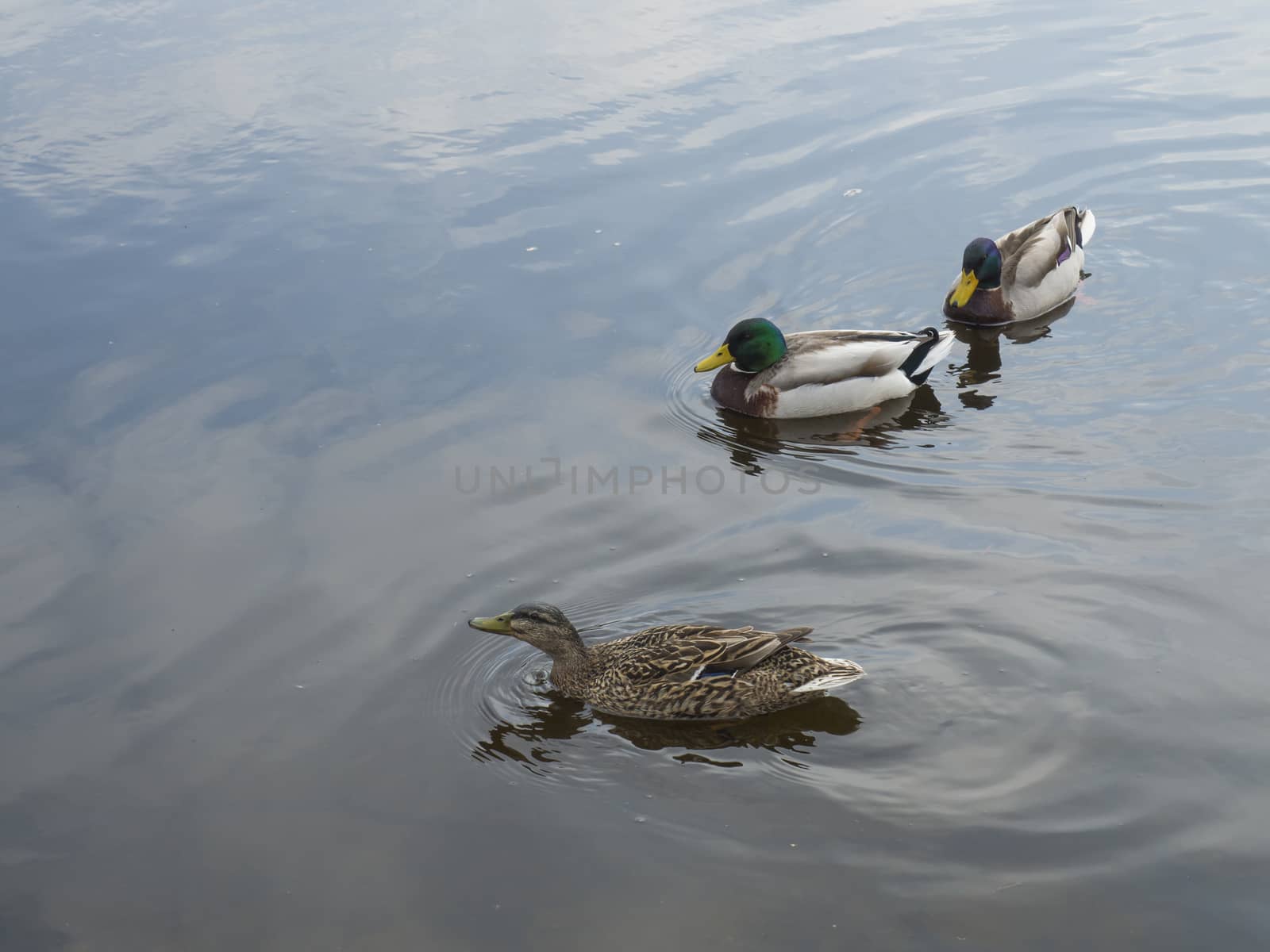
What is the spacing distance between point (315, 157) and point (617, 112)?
135 inches

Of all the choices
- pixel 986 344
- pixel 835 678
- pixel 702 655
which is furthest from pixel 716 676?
pixel 986 344

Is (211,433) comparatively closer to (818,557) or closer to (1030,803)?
(818,557)

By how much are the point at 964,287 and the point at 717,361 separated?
2498mm

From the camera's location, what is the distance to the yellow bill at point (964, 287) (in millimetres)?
10328

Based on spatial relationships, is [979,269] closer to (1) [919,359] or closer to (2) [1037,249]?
(2) [1037,249]

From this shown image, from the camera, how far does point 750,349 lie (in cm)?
937

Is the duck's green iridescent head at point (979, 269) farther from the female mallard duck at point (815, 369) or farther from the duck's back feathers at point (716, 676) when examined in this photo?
the duck's back feathers at point (716, 676)

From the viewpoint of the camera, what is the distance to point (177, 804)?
5441mm

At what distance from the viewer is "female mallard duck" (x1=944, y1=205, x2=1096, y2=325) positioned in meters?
10.3

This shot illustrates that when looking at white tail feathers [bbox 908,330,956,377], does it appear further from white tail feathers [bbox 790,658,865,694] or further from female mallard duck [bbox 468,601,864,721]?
white tail feathers [bbox 790,658,865,694]

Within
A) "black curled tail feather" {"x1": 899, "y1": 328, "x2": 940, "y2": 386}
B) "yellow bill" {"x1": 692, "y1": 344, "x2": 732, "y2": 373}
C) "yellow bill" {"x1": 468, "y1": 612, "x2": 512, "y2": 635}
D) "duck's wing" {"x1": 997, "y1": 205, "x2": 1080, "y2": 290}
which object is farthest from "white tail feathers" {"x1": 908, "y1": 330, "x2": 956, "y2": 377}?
"yellow bill" {"x1": 468, "y1": 612, "x2": 512, "y2": 635}

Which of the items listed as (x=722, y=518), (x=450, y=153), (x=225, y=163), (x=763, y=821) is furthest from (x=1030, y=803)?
(x=225, y=163)

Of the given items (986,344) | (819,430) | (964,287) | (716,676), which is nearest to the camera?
(716,676)

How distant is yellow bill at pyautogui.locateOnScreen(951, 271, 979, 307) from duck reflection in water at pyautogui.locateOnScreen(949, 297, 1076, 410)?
247 mm
